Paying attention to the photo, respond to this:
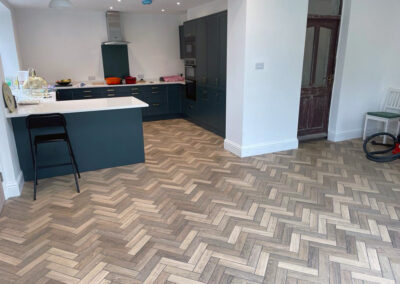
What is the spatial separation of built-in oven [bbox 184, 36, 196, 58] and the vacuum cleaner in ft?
12.1

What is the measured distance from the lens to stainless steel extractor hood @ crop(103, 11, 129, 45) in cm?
646

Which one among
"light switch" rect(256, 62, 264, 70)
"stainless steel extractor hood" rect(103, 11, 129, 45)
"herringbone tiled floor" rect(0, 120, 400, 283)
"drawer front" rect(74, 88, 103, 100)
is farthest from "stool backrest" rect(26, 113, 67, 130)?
"stainless steel extractor hood" rect(103, 11, 129, 45)

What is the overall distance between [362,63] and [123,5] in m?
4.65

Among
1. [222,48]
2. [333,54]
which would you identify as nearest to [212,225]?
[222,48]

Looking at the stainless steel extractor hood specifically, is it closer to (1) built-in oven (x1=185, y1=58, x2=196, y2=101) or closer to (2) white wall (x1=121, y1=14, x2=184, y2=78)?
(2) white wall (x1=121, y1=14, x2=184, y2=78)

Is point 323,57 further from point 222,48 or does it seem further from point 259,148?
point 259,148

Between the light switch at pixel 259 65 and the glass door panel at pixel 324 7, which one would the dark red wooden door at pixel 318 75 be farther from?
the light switch at pixel 259 65

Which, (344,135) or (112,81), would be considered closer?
(344,135)

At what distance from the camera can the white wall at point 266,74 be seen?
3967mm

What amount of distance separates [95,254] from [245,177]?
2.05 metres

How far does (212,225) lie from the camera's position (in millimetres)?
2668

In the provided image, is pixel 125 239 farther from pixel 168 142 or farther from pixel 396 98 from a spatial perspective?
pixel 396 98

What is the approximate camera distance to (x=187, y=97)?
22.1ft

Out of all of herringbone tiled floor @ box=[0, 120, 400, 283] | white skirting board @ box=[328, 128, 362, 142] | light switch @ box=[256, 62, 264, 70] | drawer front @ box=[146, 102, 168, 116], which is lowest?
herringbone tiled floor @ box=[0, 120, 400, 283]
